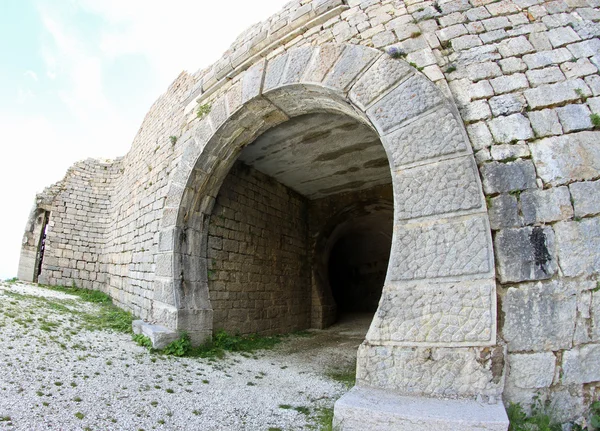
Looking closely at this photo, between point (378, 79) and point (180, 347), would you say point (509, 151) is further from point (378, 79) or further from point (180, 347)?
point (180, 347)

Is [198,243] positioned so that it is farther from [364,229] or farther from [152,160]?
[364,229]

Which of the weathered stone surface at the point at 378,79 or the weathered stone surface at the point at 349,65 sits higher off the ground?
the weathered stone surface at the point at 349,65

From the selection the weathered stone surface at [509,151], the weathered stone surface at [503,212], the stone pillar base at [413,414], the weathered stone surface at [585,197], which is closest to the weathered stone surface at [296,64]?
the weathered stone surface at [509,151]

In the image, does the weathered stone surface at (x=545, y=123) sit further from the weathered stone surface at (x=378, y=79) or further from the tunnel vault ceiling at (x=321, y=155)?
the tunnel vault ceiling at (x=321, y=155)

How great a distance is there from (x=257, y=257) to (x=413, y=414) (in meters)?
4.22

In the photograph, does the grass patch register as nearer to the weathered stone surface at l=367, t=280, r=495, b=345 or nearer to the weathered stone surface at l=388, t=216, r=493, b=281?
the weathered stone surface at l=367, t=280, r=495, b=345

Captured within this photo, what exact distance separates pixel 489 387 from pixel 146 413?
94.4 inches

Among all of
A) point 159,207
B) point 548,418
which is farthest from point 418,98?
point 159,207

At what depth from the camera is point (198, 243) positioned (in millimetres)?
4863

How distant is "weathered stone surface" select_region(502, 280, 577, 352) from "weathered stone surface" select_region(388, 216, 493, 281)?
29cm

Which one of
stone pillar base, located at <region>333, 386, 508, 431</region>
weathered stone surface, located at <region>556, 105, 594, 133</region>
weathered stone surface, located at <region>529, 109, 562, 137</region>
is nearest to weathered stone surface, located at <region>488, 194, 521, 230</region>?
weathered stone surface, located at <region>529, 109, 562, 137</region>

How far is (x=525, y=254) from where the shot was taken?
2340 mm

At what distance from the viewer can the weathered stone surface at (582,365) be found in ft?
7.07

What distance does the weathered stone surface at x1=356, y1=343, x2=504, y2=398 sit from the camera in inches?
85.7
